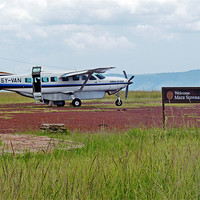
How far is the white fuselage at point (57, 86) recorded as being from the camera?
28.2 meters

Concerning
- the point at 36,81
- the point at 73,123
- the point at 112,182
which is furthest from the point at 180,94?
the point at 36,81

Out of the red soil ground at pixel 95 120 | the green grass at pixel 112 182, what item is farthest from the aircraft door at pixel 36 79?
the green grass at pixel 112 182

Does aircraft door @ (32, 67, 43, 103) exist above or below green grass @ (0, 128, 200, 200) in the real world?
above

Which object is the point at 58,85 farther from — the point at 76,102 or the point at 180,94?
the point at 180,94

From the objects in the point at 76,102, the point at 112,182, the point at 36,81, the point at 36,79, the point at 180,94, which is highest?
the point at 36,79

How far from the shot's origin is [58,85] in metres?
28.5

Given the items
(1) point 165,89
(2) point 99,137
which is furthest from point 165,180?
(1) point 165,89

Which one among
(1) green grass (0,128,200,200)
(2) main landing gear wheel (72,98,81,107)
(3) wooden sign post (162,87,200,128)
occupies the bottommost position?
(1) green grass (0,128,200,200)

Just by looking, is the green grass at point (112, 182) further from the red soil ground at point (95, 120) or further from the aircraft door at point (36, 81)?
the aircraft door at point (36, 81)

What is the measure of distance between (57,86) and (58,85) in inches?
3.8

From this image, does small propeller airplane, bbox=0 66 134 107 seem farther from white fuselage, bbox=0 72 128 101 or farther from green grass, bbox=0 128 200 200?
green grass, bbox=0 128 200 200

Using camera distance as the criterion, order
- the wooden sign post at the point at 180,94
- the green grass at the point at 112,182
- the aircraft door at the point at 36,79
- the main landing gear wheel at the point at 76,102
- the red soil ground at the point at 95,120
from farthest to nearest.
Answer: the aircraft door at the point at 36,79, the main landing gear wheel at the point at 76,102, the red soil ground at the point at 95,120, the wooden sign post at the point at 180,94, the green grass at the point at 112,182

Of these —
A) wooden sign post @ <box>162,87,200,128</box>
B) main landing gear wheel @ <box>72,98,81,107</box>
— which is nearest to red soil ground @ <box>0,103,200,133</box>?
wooden sign post @ <box>162,87,200,128</box>

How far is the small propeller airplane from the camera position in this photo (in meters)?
28.2
